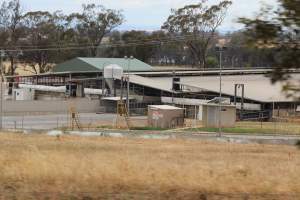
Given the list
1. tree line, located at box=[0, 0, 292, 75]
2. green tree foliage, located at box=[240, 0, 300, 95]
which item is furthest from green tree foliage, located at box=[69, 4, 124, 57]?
green tree foliage, located at box=[240, 0, 300, 95]

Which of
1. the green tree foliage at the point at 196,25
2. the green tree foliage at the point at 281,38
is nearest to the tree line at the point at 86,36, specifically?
the green tree foliage at the point at 196,25

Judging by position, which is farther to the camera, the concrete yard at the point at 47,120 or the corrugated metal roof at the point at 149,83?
the corrugated metal roof at the point at 149,83

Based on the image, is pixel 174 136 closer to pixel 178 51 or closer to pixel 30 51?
pixel 30 51

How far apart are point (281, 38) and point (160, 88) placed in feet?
272

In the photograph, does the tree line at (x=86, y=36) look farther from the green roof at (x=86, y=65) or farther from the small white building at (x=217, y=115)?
the small white building at (x=217, y=115)

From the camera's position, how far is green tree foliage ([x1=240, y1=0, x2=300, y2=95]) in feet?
18.0

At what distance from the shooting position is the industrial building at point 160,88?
79.9 metres

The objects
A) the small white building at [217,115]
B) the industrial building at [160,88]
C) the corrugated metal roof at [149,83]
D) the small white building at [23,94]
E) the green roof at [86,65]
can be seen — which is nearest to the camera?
the small white building at [217,115]

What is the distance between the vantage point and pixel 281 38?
18.4 ft

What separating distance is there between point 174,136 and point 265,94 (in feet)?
117

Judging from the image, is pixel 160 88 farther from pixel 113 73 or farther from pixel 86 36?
pixel 86 36

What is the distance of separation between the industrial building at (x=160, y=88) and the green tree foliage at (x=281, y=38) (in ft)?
217

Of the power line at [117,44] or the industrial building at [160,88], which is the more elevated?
the power line at [117,44]

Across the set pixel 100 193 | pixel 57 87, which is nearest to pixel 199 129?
pixel 57 87
